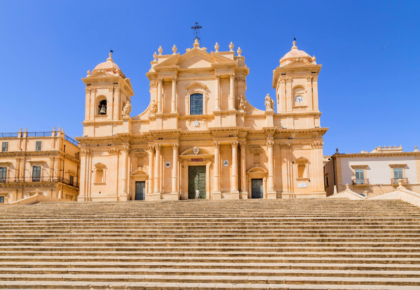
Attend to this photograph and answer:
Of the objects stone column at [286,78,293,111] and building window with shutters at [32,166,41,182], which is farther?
building window with shutters at [32,166,41,182]

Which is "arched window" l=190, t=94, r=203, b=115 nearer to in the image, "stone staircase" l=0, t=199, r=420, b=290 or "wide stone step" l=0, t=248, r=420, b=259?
"stone staircase" l=0, t=199, r=420, b=290

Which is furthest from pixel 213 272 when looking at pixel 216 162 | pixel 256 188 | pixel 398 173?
pixel 398 173

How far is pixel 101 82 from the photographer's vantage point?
3678cm

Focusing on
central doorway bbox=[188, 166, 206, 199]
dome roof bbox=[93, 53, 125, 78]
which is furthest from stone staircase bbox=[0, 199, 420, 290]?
dome roof bbox=[93, 53, 125, 78]

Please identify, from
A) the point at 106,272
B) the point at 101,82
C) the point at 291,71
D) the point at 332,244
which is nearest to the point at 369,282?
the point at 332,244

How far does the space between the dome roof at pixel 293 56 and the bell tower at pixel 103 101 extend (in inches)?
578

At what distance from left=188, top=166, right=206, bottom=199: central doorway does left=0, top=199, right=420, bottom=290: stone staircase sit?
11.7m

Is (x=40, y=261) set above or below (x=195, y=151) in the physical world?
below

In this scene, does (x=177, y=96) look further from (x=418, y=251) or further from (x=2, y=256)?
(x=418, y=251)

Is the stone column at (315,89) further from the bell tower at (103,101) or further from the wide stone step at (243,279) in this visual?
the wide stone step at (243,279)

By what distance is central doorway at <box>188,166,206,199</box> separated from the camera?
33.6 m

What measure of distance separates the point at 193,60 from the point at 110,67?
327 inches

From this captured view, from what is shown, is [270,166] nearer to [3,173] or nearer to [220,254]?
[220,254]

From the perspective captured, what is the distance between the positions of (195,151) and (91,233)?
54.4ft
